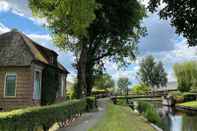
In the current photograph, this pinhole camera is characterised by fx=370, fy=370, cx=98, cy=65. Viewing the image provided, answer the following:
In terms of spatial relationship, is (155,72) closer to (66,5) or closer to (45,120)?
(66,5)

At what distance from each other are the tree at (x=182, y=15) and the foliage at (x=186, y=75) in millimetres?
77653

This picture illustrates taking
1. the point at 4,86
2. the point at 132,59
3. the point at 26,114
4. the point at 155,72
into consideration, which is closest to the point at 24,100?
the point at 4,86

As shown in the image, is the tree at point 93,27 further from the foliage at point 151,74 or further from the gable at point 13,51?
the foliage at point 151,74

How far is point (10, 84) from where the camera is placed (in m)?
29.9

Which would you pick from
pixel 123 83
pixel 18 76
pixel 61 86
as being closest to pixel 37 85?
pixel 18 76

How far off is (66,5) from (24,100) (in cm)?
964

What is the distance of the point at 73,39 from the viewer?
43.0 m

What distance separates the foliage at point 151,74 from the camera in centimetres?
14125

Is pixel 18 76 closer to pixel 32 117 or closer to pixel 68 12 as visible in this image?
pixel 68 12

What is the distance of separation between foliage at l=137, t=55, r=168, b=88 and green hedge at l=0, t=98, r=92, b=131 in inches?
4785

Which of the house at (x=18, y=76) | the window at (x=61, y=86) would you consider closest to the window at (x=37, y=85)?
the house at (x=18, y=76)

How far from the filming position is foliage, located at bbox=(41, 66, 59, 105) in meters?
33.5

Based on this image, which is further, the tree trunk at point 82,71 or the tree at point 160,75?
the tree at point 160,75

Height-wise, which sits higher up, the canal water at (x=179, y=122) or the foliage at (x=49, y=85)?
the foliage at (x=49, y=85)
